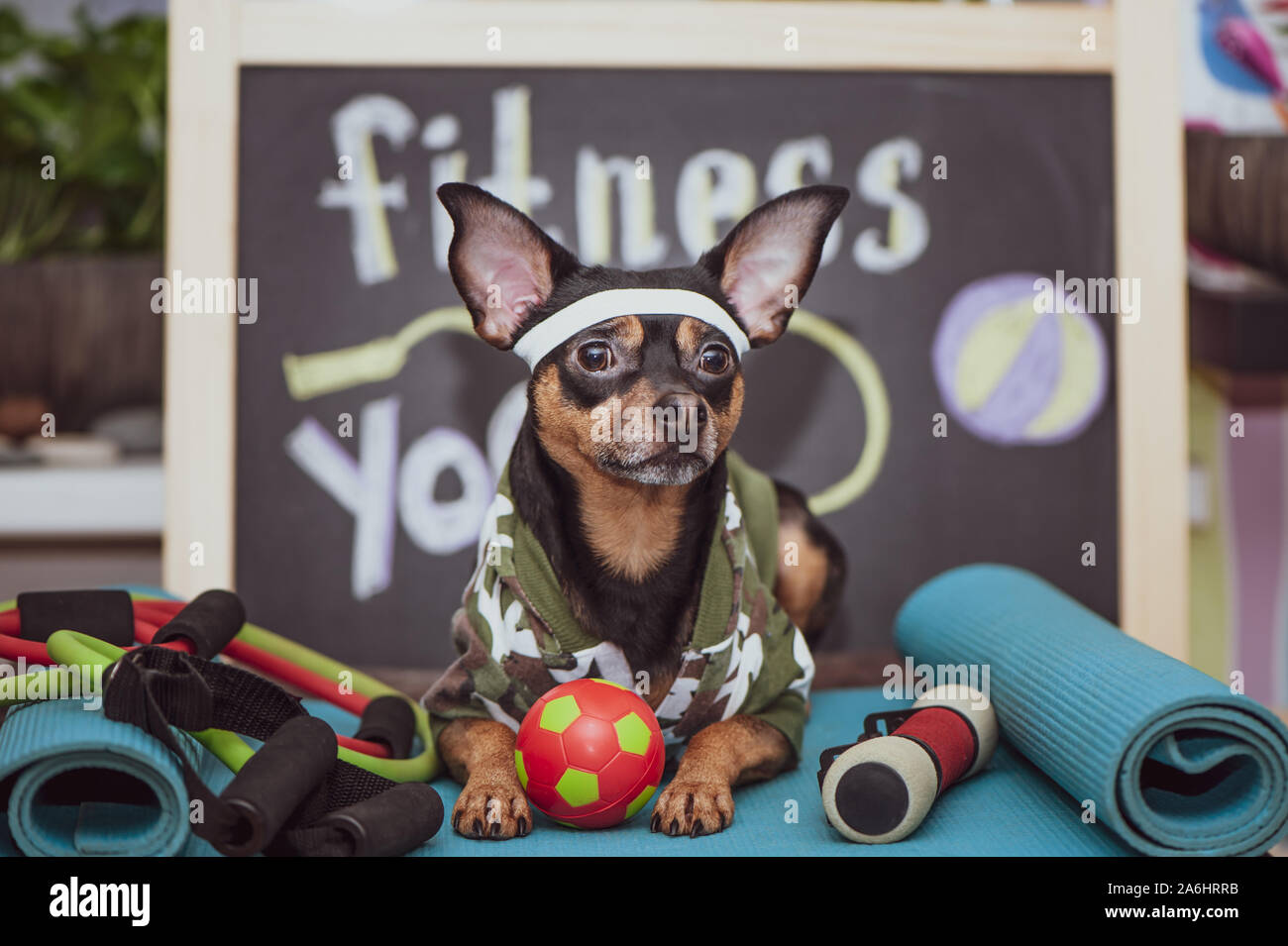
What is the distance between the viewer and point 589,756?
1503mm

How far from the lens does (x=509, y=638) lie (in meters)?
1.72

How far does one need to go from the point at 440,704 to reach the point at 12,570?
181 cm

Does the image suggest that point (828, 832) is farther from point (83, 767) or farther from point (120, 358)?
point (120, 358)

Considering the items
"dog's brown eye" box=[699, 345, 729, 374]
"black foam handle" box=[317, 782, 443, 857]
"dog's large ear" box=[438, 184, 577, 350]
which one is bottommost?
"black foam handle" box=[317, 782, 443, 857]

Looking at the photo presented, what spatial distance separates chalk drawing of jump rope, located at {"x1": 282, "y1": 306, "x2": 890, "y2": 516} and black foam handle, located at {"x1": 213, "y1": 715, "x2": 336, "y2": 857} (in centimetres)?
110

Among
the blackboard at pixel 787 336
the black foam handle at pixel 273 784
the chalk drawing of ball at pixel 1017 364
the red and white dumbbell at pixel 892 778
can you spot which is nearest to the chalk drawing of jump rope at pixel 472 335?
the blackboard at pixel 787 336

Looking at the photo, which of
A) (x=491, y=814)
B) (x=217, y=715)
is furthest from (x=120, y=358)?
(x=491, y=814)

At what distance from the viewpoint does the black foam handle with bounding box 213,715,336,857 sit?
4.24 feet

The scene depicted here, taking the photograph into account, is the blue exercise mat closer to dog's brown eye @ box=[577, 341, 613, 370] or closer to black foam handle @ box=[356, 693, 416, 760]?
black foam handle @ box=[356, 693, 416, 760]

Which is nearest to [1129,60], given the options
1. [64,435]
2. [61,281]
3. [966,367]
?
[966,367]

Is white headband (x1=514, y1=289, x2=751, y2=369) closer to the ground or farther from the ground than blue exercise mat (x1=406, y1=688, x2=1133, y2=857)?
farther from the ground

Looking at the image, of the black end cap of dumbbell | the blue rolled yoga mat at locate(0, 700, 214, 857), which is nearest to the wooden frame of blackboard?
the blue rolled yoga mat at locate(0, 700, 214, 857)

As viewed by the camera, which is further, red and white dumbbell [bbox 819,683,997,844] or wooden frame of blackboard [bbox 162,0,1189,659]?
wooden frame of blackboard [bbox 162,0,1189,659]
